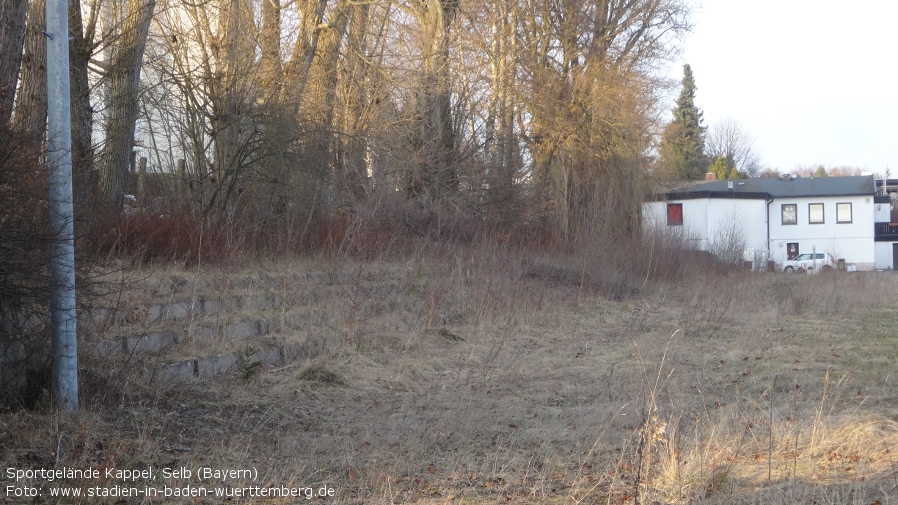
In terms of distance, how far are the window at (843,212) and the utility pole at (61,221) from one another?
5303 centimetres

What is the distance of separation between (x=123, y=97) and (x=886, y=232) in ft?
195

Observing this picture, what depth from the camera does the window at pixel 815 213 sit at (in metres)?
51.9

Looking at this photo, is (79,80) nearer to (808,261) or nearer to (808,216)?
(808,261)

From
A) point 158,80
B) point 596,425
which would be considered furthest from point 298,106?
point 596,425

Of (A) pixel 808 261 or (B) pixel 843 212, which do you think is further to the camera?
(B) pixel 843 212

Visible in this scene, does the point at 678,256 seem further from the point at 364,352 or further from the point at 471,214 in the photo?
the point at 364,352

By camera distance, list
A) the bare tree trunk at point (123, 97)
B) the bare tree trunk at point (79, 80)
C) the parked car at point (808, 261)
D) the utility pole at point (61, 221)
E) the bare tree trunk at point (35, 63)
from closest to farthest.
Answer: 1. the utility pole at point (61, 221)
2. the bare tree trunk at point (35, 63)
3. the bare tree trunk at point (79, 80)
4. the bare tree trunk at point (123, 97)
5. the parked car at point (808, 261)

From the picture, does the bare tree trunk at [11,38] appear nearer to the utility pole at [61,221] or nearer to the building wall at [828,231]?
the utility pole at [61,221]

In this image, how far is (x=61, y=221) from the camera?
6.14m

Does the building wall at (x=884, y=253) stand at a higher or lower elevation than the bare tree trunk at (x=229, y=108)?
lower

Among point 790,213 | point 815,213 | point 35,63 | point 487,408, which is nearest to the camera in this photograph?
point 487,408

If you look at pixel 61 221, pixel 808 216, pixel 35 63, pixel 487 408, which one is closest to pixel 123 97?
pixel 35 63

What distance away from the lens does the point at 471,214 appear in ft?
74.8

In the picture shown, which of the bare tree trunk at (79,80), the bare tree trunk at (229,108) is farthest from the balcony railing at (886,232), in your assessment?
the bare tree trunk at (79,80)
